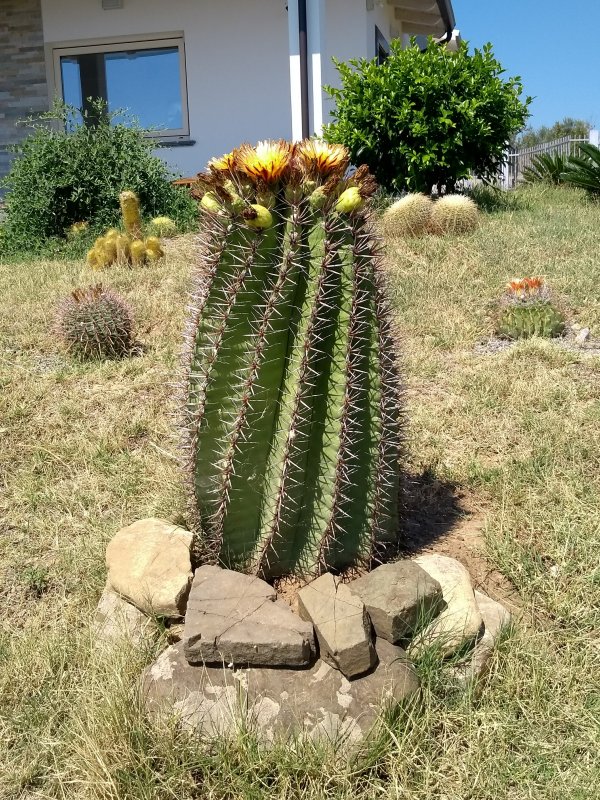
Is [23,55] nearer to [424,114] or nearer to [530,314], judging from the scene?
[424,114]

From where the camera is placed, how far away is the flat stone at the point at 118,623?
7.89 ft

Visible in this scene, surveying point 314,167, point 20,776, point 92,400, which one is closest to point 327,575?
point 20,776

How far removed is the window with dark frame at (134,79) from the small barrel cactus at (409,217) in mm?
4700

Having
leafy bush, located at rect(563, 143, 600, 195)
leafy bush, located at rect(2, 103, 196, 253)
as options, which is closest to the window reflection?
leafy bush, located at rect(2, 103, 196, 253)

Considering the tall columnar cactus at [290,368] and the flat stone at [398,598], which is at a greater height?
the tall columnar cactus at [290,368]

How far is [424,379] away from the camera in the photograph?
15.3 feet

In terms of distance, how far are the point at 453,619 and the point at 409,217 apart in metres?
6.11

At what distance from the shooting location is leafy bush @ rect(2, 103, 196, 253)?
8625mm

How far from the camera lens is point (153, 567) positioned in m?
2.53

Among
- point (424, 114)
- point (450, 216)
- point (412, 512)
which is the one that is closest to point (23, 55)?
point (424, 114)

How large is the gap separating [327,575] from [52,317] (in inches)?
155

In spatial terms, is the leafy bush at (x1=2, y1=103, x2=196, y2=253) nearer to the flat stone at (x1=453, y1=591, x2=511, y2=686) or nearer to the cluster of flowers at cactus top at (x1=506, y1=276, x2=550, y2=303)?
the cluster of flowers at cactus top at (x1=506, y1=276, x2=550, y2=303)

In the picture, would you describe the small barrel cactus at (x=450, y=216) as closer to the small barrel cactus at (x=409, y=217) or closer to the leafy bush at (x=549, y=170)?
the small barrel cactus at (x=409, y=217)

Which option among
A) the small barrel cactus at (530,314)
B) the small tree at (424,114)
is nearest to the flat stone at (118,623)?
the small barrel cactus at (530,314)
